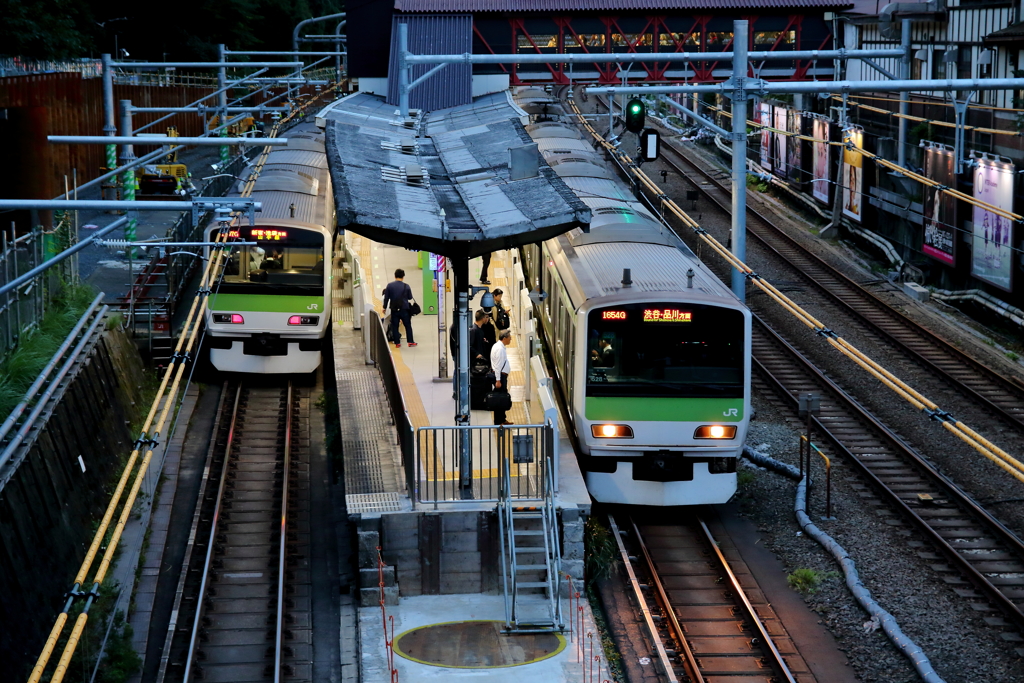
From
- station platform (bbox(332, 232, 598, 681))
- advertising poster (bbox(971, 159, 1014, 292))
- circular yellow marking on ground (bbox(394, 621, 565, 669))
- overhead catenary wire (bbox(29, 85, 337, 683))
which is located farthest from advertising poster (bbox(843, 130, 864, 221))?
circular yellow marking on ground (bbox(394, 621, 565, 669))

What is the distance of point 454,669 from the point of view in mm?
11914

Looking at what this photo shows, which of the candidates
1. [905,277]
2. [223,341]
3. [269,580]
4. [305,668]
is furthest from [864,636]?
[905,277]

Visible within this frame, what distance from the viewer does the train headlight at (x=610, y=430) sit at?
14.9 metres

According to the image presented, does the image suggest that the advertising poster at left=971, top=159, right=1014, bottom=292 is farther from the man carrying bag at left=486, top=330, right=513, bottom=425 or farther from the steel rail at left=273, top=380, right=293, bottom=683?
the steel rail at left=273, top=380, right=293, bottom=683

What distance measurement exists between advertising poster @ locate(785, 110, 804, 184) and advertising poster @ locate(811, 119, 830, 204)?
3.08ft

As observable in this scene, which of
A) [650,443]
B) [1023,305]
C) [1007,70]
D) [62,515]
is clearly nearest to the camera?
[62,515]

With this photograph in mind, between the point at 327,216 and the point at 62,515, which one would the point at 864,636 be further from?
the point at 327,216

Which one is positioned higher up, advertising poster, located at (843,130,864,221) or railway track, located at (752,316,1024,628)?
advertising poster, located at (843,130,864,221)

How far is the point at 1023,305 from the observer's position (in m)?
24.7

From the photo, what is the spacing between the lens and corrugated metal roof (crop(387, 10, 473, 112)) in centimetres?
3288

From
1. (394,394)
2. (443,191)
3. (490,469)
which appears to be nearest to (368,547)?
(490,469)

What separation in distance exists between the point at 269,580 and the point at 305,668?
228 centimetres

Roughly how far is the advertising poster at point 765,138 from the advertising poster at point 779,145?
83 cm

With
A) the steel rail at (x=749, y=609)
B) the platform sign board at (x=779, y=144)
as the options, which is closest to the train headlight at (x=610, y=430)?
the steel rail at (x=749, y=609)
